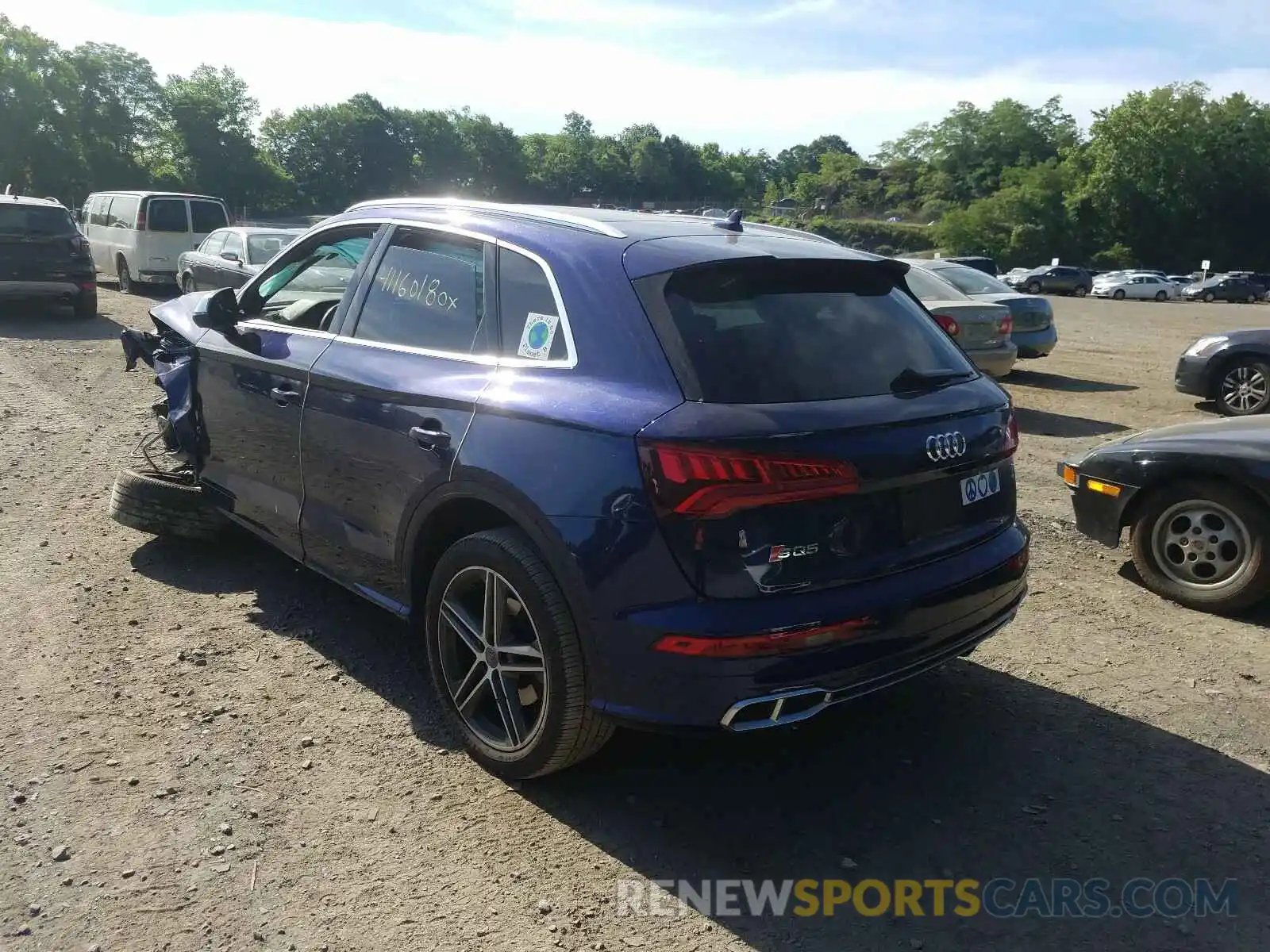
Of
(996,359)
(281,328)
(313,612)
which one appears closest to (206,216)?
(996,359)

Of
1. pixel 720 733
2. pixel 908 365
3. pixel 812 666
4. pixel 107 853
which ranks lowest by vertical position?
pixel 107 853

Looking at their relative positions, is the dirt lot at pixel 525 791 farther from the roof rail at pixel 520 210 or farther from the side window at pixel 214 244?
the side window at pixel 214 244

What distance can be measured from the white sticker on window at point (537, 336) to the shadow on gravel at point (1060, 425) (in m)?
7.57

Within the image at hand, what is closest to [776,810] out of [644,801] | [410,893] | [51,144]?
[644,801]

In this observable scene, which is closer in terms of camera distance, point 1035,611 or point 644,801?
point 644,801

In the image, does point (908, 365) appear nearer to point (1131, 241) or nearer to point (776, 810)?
point (776, 810)

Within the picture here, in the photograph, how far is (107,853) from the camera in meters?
3.02

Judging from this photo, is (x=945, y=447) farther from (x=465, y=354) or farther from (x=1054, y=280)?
(x=1054, y=280)

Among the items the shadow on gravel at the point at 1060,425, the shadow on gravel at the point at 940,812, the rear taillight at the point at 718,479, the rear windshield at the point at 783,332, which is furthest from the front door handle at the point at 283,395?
the shadow on gravel at the point at 1060,425

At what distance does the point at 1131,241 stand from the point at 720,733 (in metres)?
90.5

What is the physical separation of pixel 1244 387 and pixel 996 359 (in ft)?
9.52

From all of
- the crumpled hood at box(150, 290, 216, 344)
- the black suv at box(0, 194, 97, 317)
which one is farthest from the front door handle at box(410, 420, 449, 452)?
the black suv at box(0, 194, 97, 317)

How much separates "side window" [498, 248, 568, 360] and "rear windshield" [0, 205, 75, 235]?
1437 centimetres

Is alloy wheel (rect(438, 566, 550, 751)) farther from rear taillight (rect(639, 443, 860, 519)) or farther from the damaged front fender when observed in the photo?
the damaged front fender
